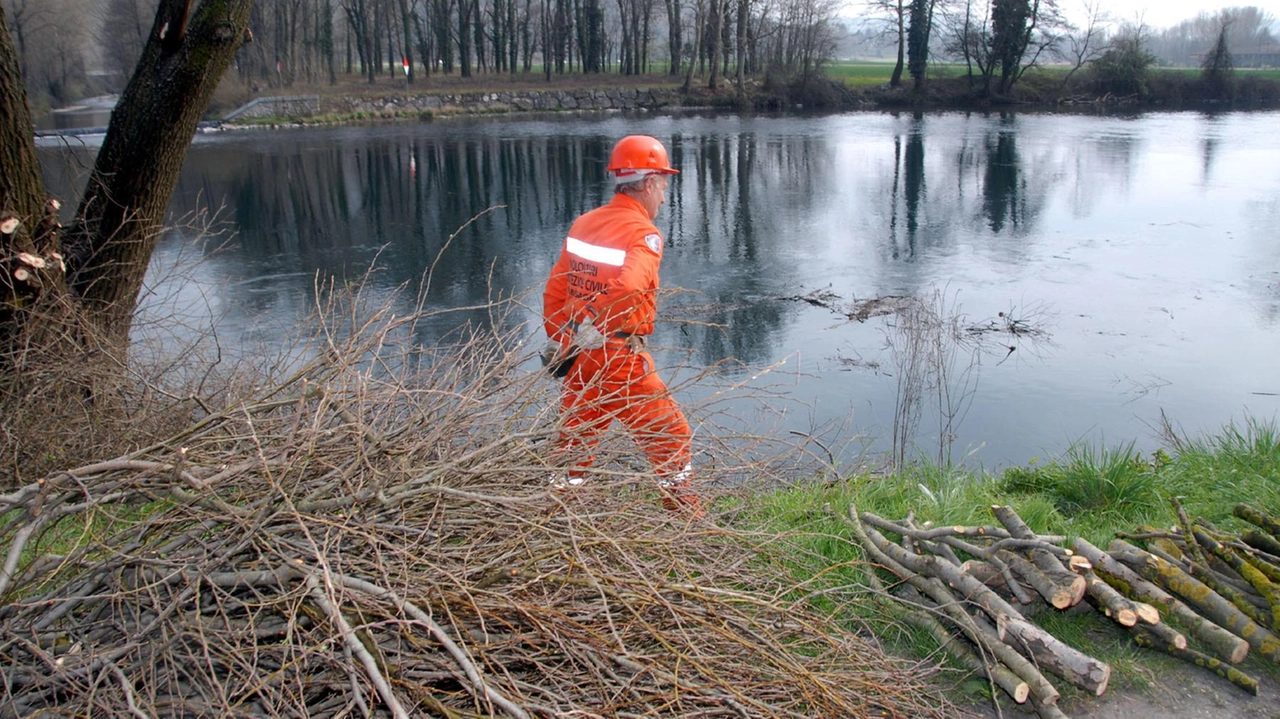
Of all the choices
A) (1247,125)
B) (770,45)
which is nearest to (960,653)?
(1247,125)

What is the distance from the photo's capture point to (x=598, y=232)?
4.54m

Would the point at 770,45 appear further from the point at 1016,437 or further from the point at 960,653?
the point at 960,653

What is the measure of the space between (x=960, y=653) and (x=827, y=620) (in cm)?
57

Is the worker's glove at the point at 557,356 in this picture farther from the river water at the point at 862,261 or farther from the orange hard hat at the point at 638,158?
the orange hard hat at the point at 638,158

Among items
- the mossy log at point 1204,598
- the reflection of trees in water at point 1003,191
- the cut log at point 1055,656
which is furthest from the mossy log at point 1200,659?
the reflection of trees in water at point 1003,191

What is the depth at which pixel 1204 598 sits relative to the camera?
3.58 m

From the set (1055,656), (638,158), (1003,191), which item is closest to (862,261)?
(1003,191)

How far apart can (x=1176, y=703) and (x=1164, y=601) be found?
42cm

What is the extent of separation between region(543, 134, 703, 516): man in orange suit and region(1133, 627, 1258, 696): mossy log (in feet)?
5.89

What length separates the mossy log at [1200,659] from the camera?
3.33m

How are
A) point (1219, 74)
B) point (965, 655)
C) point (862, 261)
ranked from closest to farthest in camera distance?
point (965, 655), point (862, 261), point (1219, 74)

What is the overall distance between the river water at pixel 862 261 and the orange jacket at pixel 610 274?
0.28 meters

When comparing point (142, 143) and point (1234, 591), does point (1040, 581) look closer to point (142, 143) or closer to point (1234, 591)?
point (1234, 591)

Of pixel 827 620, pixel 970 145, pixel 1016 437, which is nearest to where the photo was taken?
pixel 827 620
